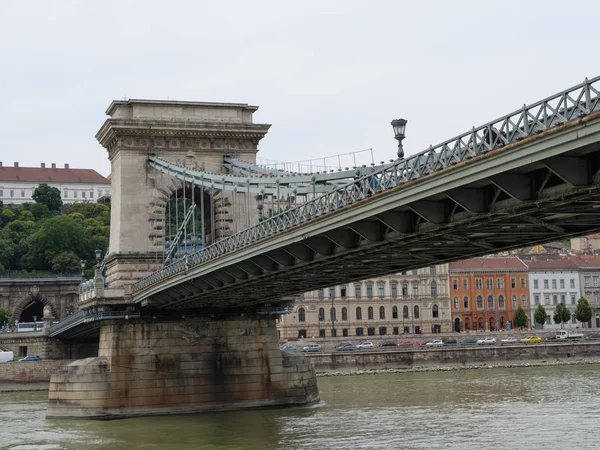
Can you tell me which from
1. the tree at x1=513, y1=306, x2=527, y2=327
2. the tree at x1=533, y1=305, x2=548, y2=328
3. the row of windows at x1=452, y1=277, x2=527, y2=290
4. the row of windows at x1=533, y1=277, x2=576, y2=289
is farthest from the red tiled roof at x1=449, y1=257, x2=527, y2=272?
the tree at x1=513, y1=306, x2=527, y2=327

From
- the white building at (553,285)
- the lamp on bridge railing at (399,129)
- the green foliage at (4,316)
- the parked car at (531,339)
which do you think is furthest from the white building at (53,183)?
the lamp on bridge railing at (399,129)

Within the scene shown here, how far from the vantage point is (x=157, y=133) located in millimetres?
52500

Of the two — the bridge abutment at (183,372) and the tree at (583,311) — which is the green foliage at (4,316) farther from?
the tree at (583,311)

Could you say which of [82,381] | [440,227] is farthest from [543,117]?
[82,381]

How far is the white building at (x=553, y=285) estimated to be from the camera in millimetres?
113250

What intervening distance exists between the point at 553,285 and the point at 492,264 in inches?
300

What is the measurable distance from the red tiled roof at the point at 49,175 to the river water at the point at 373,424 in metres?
132

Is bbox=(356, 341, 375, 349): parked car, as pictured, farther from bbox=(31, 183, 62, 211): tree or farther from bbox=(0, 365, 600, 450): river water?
bbox=(31, 183, 62, 211): tree

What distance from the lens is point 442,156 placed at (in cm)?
2264

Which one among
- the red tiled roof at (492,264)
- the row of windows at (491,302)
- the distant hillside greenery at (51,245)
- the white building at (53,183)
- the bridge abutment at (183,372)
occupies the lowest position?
the bridge abutment at (183,372)

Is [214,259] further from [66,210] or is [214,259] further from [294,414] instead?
[66,210]

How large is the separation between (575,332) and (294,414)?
2422 inches

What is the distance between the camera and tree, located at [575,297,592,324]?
110 m

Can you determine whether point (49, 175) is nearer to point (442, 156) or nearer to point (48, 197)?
point (48, 197)
